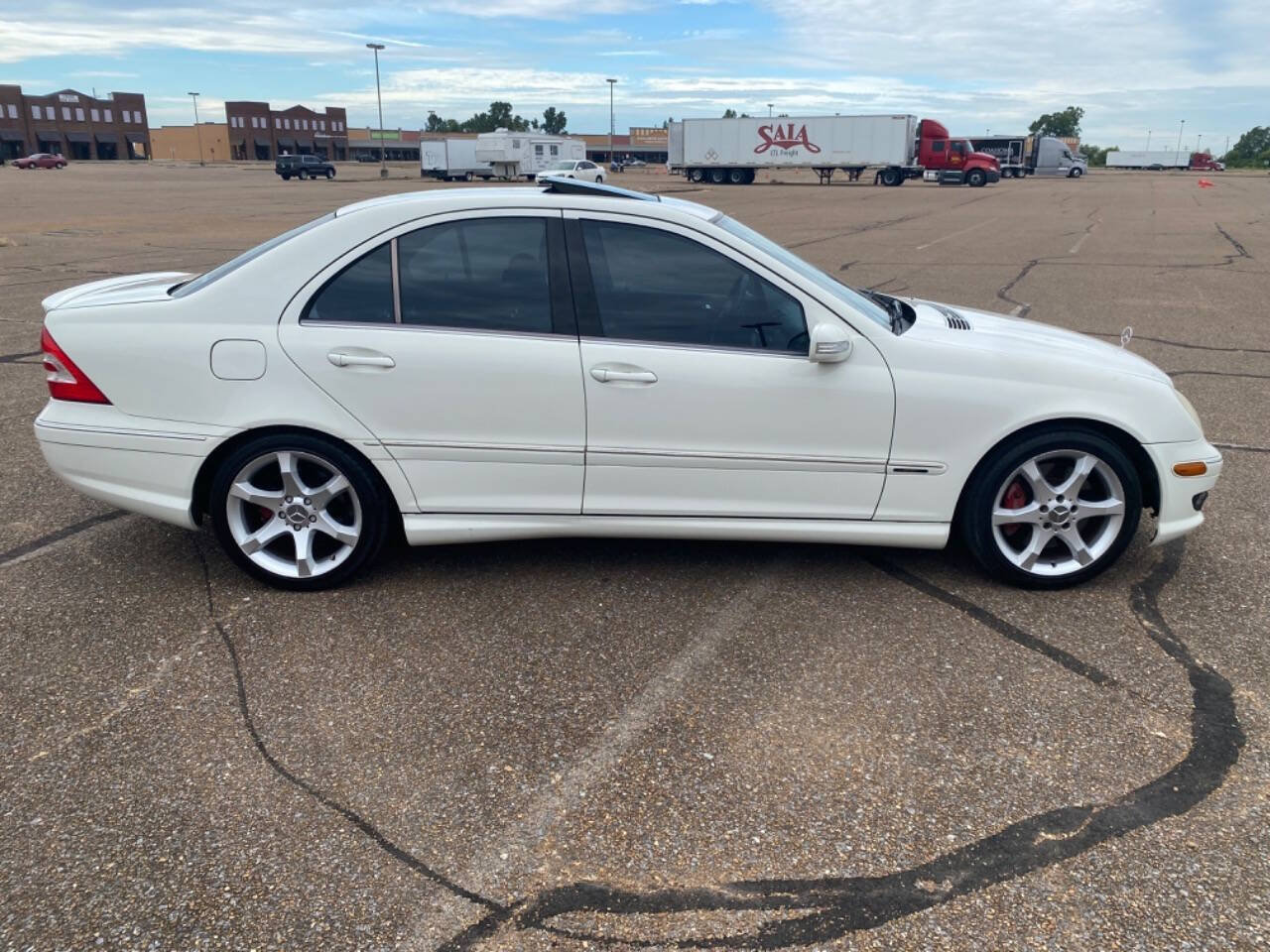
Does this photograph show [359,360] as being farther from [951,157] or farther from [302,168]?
[302,168]

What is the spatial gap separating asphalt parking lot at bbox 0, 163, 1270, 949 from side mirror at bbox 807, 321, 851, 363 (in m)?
1.00

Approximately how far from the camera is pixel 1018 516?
3.91 meters

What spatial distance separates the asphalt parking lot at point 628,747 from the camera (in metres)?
2.35

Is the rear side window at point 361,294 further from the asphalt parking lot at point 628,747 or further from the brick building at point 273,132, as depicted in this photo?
the brick building at point 273,132

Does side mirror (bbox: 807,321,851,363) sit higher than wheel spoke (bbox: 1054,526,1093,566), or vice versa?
side mirror (bbox: 807,321,851,363)

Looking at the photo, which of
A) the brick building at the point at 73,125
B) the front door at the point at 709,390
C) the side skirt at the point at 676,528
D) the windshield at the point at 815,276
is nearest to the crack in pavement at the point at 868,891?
the side skirt at the point at 676,528

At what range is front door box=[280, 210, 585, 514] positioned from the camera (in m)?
3.72

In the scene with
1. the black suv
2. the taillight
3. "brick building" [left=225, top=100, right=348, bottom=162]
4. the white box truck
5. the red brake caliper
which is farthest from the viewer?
"brick building" [left=225, top=100, right=348, bottom=162]

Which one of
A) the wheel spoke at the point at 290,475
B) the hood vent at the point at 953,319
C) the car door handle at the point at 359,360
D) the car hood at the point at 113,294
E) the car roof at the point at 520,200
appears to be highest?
the car roof at the point at 520,200

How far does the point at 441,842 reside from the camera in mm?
2564

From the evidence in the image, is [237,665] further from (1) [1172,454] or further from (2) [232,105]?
(2) [232,105]

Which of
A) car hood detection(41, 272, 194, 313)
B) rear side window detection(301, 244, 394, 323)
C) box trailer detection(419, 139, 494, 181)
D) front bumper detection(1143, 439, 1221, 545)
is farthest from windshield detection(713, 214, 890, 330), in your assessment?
box trailer detection(419, 139, 494, 181)

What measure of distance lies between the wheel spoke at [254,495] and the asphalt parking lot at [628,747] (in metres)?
0.41

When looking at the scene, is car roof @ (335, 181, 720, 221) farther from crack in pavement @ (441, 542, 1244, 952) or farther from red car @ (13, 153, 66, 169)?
red car @ (13, 153, 66, 169)
